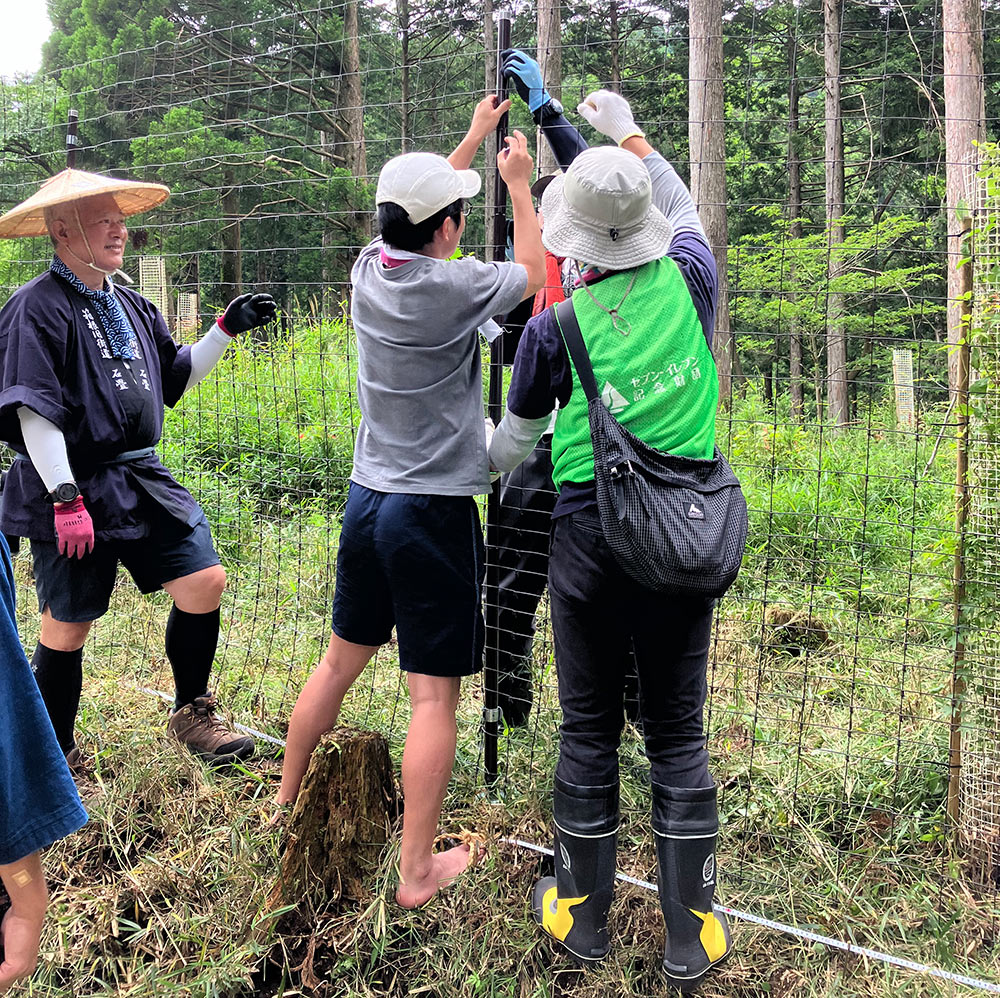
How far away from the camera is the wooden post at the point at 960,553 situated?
272 centimetres

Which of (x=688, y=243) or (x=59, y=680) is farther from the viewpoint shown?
(x=59, y=680)

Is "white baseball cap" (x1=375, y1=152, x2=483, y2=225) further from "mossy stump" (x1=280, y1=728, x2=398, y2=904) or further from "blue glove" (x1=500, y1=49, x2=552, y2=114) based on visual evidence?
"mossy stump" (x1=280, y1=728, x2=398, y2=904)

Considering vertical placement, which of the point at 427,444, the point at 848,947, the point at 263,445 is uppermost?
the point at 263,445

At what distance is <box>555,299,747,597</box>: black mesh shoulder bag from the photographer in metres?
2.12

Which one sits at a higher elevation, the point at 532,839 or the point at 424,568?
the point at 424,568

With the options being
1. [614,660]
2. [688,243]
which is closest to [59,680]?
[614,660]

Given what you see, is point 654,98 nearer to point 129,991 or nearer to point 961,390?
point 961,390

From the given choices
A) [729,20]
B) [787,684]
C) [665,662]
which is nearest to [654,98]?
[729,20]

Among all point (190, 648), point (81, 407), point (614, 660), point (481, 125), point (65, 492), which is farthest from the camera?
point (190, 648)

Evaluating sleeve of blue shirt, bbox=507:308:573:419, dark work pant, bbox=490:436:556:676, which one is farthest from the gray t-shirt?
dark work pant, bbox=490:436:556:676

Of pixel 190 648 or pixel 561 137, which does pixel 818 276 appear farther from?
pixel 190 648

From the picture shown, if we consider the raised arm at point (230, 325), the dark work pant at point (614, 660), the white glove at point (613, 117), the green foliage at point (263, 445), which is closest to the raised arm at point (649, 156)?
the white glove at point (613, 117)

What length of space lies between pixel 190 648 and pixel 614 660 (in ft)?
5.93

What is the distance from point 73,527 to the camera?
114 inches
